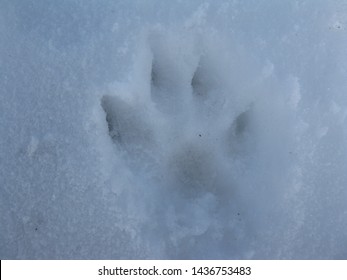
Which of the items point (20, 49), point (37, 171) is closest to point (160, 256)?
point (37, 171)

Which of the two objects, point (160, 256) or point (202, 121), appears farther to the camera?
point (202, 121)

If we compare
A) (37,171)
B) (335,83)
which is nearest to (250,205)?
(335,83)

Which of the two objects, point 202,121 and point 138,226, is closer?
point 138,226

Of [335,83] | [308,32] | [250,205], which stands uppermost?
[308,32]

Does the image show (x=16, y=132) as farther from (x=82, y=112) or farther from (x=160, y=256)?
(x=160, y=256)

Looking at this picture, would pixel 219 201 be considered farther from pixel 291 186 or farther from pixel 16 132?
pixel 16 132

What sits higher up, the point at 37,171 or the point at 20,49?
the point at 20,49
